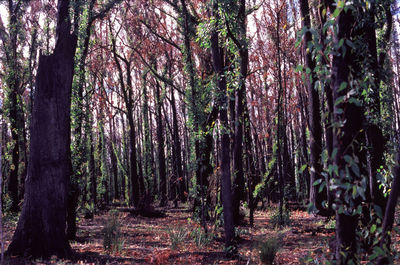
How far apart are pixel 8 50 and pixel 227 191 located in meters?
15.0

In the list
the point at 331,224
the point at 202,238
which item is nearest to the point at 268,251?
the point at 202,238

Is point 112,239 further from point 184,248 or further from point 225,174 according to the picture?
point 225,174

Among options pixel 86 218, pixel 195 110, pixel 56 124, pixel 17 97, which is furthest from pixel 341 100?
pixel 17 97

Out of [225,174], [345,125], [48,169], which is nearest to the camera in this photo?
[345,125]

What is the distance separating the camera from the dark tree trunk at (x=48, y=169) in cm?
686

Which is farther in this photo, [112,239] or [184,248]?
[184,248]

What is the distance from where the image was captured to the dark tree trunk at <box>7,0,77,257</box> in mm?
6863

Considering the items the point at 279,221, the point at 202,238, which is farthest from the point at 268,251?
the point at 279,221

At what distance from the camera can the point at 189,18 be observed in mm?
12422

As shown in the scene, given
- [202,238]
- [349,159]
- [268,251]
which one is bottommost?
[202,238]

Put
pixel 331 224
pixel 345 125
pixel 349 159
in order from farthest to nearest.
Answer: pixel 331 224 < pixel 345 125 < pixel 349 159

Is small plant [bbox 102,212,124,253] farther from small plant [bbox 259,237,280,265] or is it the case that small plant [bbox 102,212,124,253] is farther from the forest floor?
small plant [bbox 259,237,280,265]

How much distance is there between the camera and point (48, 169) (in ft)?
23.4

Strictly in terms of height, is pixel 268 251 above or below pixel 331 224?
above
